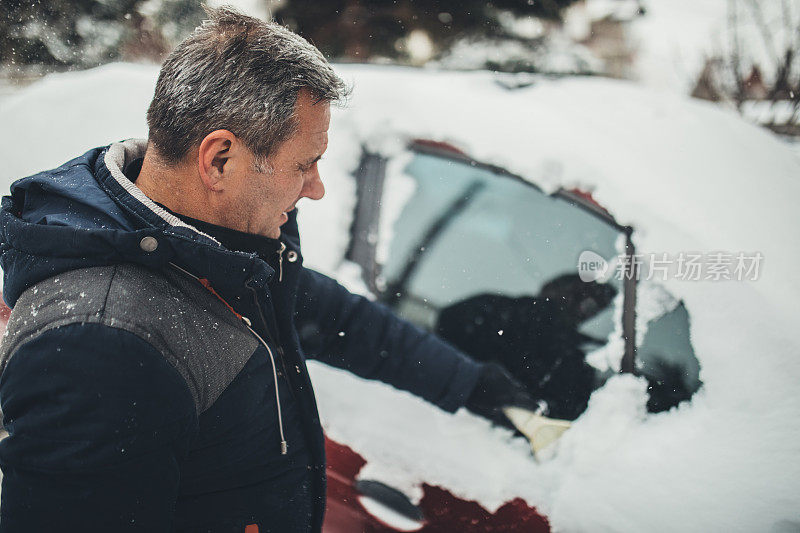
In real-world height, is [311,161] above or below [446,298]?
above

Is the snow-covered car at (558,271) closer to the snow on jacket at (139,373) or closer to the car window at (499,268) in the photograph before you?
the car window at (499,268)

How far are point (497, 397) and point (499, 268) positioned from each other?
1.32 feet

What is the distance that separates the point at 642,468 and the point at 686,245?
568 millimetres

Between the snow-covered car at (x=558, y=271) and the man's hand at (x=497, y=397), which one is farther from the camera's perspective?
the man's hand at (x=497, y=397)

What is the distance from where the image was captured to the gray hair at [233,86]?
861 millimetres

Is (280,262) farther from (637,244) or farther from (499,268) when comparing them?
(637,244)

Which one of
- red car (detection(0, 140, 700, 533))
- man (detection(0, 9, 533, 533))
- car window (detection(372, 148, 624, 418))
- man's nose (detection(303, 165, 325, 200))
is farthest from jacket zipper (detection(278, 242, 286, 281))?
car window (detection(372, 148, 624, 418))

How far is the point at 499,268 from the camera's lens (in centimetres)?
158

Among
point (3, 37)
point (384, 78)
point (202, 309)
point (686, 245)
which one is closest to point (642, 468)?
point (686, 245)

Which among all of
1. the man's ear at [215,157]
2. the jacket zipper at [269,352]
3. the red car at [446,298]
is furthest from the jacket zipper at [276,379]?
the red car at [446,298]

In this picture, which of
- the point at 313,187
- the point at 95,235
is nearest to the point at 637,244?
the point at 313,187

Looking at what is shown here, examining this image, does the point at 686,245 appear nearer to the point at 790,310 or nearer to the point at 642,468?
the point at 790,310

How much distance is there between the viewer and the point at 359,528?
4.26ft

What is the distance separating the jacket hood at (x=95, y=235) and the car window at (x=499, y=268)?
837mm
